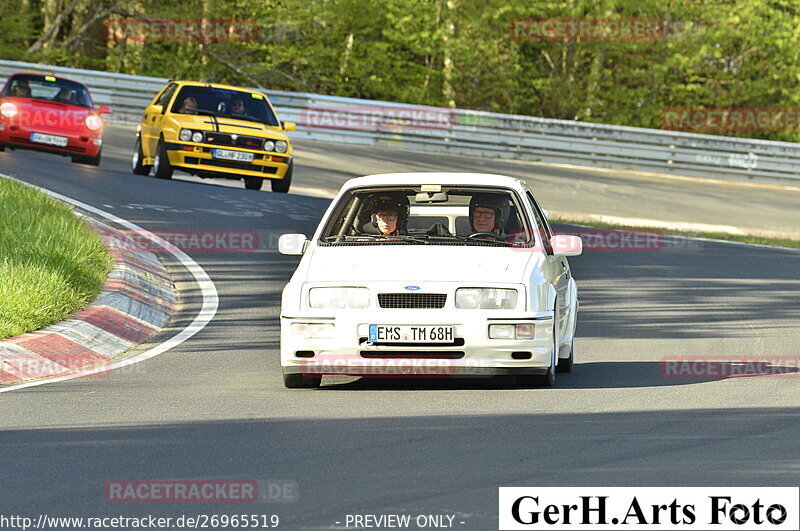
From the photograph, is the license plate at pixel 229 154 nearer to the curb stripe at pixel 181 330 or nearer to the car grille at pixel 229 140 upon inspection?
the car grille at pixel 229 140

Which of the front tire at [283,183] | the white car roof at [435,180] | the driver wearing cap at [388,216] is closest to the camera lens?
the driver wearing cap at [388,216]

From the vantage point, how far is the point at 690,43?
42.1 m

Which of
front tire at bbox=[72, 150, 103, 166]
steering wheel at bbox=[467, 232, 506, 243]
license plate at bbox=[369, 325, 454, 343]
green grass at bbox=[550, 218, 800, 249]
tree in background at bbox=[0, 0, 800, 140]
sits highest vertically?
tree in background at bbox=[0, 0, 800, 140]

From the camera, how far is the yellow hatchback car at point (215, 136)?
2236cm

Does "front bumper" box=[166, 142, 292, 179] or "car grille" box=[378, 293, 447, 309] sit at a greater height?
"car grille" box=[378, 293, 447, 309]

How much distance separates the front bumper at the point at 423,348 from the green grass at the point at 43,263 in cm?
275

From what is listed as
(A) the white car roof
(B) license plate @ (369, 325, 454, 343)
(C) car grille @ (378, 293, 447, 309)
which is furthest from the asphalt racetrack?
(A) the white car roof

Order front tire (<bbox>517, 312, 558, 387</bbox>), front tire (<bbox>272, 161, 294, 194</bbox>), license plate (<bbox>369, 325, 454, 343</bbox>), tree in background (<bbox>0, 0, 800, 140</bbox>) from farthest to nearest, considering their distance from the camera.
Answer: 1. tree in background (<bbox>0, 0, 800, 140</bbox>)
2. front tire (<bbox>272, 161, 294, 194</bbox>)
3. front tire (<bbox>517, 312, 558, 387</bbox>)
4. license plate (<bbox>369, 325, 454, 343</bbox>)

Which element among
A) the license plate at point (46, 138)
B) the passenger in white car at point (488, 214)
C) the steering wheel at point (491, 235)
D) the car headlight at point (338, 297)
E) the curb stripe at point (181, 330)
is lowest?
the curb stripe at point (181, 330)

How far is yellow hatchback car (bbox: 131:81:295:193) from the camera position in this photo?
2236cm

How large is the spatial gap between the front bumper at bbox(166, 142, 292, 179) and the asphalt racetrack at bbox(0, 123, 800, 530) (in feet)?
24.1

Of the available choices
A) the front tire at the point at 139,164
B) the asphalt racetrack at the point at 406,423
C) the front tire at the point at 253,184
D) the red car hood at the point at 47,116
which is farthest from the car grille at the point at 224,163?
the asphalt racetrack at the point at 406,423

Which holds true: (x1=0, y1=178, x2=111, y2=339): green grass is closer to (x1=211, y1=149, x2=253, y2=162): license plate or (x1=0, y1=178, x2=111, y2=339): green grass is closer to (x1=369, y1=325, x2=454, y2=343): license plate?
(x1=369, y1=325, x2=454, y2=343): license plate

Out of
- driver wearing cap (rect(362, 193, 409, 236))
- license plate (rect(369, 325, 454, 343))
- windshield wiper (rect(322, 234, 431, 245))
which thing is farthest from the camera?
driver wearing cap (rect(362, 193, 409, 236))
